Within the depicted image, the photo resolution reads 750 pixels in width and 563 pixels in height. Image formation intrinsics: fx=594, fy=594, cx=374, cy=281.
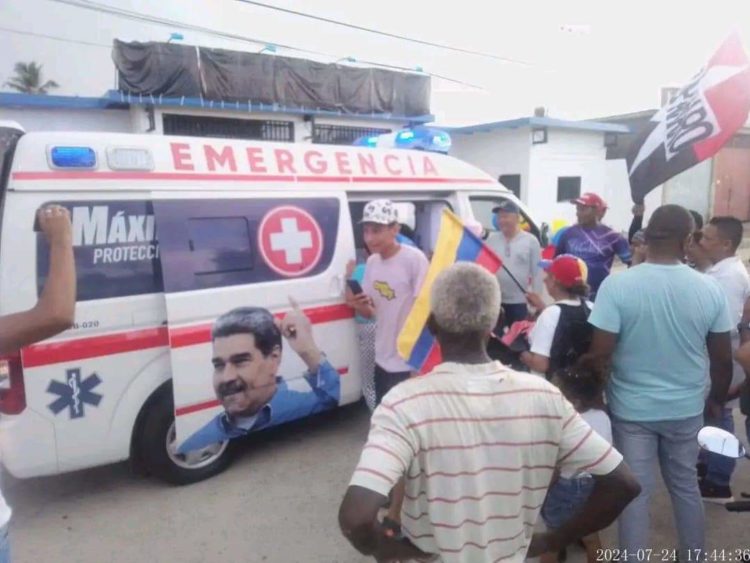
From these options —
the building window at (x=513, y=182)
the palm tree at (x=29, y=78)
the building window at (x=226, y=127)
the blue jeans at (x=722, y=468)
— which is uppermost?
the palm tree at (x=29, y=78)

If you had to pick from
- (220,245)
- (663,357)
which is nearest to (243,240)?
(220,245)

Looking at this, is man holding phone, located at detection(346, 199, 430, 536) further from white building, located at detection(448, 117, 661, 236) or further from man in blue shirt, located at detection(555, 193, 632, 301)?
white building, located at detection(448, 117, 661, 236)

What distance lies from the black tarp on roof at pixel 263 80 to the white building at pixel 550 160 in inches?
86.4

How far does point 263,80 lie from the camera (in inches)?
580

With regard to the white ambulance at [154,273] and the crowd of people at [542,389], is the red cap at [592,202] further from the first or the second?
the white ambulance at [154,273]

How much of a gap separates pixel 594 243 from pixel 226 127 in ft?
38.8

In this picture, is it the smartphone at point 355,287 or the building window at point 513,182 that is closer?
the smartphone at point 355,287

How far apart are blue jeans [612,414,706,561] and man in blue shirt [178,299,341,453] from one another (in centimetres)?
209

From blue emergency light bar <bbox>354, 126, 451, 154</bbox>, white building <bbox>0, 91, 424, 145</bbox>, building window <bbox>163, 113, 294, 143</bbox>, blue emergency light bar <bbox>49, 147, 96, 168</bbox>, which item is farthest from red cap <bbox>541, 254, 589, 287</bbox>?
building window <bbox>163, 113, 294, 143</bbox>

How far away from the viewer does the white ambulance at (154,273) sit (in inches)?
122

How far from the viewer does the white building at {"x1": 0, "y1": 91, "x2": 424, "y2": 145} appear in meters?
12.2

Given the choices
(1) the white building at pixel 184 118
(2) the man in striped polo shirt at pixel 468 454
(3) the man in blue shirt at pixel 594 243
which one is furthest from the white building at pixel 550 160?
(2) the man in striped polo shirt at pixel 468 454

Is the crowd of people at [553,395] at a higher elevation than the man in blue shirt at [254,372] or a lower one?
higher

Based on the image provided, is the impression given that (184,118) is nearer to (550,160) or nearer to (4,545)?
(550,160)
